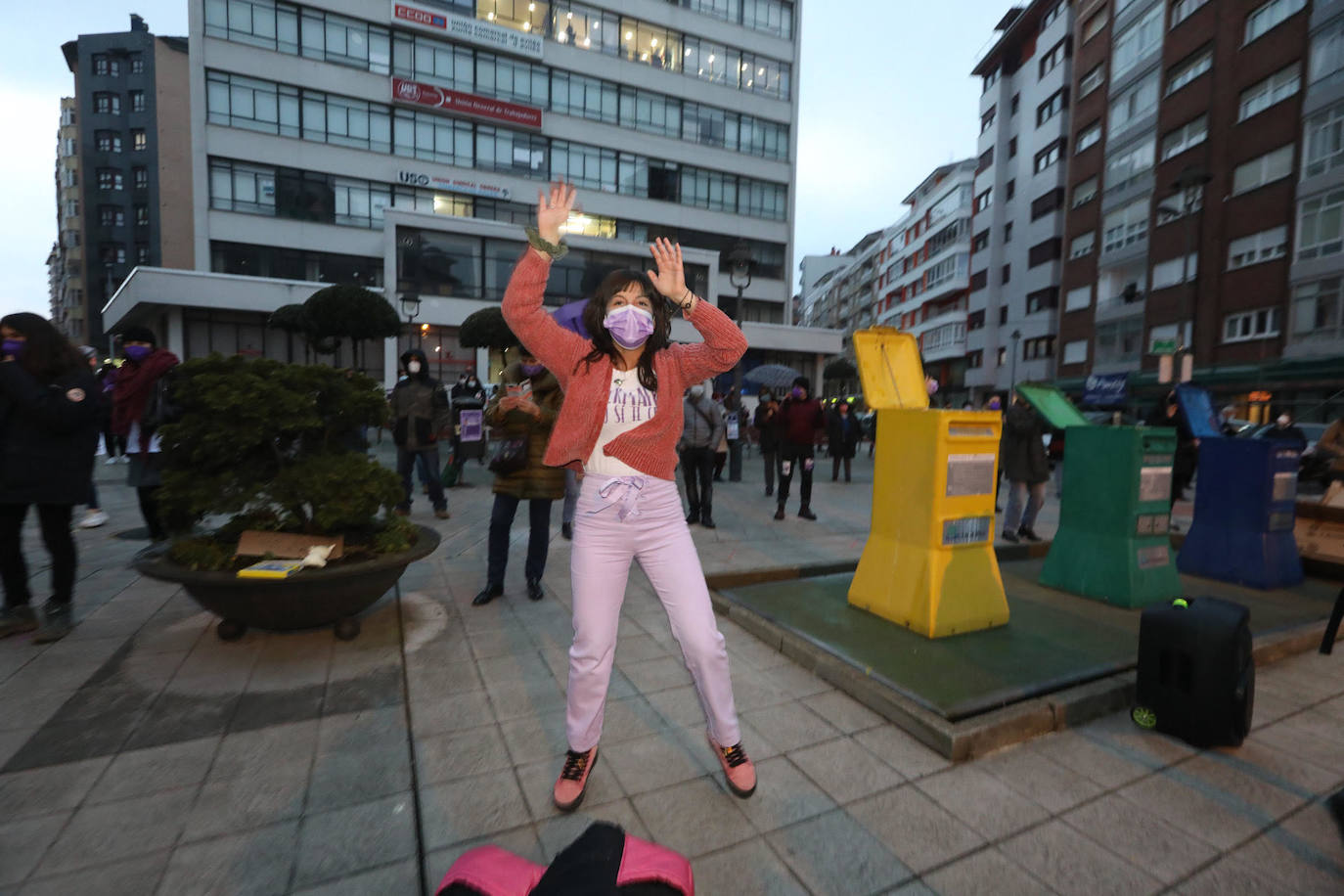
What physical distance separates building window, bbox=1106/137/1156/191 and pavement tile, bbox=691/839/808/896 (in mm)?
36916

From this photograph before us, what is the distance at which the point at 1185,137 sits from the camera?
88.6 feet

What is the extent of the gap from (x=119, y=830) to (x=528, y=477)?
2.84 metres

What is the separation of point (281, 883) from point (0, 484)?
11.7ft

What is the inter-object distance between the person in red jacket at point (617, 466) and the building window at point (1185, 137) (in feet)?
111

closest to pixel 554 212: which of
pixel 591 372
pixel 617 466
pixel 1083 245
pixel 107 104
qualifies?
pixel 591 372

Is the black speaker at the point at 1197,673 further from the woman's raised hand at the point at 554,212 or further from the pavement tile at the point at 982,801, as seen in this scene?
the woman's raised hand at the point at 554,212

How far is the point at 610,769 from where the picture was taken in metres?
2.60

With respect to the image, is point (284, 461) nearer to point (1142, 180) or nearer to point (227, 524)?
point (227, 524)

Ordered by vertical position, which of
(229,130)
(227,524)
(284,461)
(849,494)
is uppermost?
(229,130)

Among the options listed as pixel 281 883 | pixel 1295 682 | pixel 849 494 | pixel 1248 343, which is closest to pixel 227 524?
pixel 281 883

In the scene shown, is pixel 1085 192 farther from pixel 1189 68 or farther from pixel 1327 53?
pixel 1327 53

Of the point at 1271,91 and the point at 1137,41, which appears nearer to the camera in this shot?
the point at 1271,91

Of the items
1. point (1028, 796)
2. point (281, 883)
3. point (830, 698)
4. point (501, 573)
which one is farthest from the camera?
point (501, 573)

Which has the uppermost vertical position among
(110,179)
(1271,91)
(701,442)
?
(110,179)
